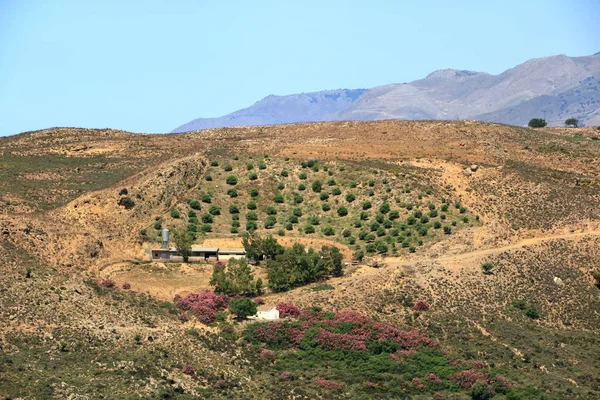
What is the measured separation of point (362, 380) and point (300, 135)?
197 feet

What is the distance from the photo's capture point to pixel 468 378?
6362cm

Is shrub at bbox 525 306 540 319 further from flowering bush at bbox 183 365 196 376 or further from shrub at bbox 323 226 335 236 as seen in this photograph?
flowering bush at bbox 183 365 196 376

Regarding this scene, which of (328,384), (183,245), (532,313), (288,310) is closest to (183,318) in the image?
(288,310)

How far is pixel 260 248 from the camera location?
82750mm

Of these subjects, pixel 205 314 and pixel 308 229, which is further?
pixel 308 229

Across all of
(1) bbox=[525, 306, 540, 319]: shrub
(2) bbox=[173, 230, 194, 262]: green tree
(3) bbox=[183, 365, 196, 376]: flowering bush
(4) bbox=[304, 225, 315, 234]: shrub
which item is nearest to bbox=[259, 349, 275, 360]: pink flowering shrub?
(3) bbox=[183, 365, 196, 376]: flowering bush

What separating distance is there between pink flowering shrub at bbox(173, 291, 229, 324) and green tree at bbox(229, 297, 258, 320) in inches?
67.7

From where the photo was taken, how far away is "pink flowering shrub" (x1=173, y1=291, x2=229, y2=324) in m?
70.5

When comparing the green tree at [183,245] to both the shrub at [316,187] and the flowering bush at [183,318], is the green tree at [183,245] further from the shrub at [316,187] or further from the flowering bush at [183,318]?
the shrub at [316,187]

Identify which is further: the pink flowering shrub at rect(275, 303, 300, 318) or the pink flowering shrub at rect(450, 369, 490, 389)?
the pink flowering shrub at rect(275, 303, 300, 318)

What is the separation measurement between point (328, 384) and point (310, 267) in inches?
714

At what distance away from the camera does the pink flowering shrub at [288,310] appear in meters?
71.0

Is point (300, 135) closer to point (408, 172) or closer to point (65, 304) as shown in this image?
point (408, 172)

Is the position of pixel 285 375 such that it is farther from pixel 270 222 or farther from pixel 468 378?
pixel 270 222
